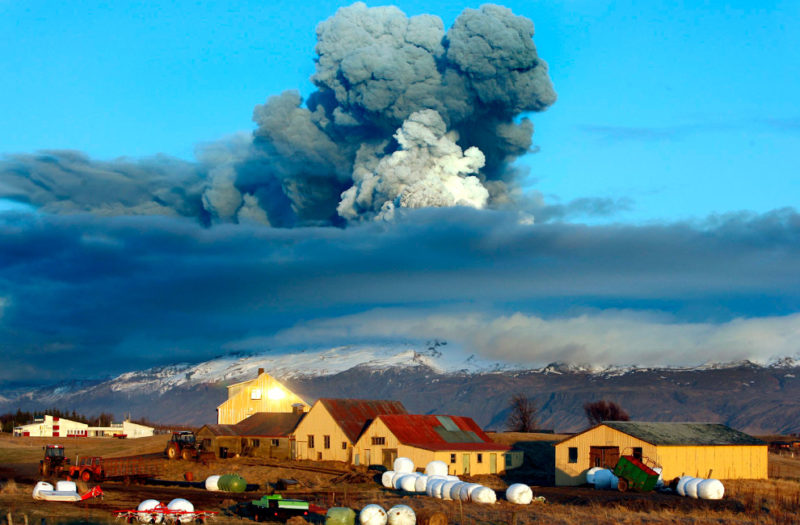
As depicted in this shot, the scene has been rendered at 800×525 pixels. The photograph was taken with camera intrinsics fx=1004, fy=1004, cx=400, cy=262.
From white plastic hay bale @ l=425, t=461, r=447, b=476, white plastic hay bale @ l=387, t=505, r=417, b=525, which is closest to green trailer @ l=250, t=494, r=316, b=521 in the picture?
white plastic hay bale @ l=387, t=505, r=417, b=525

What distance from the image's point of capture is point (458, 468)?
6378 cm

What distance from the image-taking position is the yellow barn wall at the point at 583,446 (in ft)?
194

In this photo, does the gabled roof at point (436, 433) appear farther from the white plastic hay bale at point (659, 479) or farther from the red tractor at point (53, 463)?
the red tractor at point (53, 463)

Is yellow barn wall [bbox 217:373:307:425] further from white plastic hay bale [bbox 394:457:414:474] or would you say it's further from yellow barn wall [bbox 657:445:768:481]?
yellow barn wall [bbox 657:445:768:481]

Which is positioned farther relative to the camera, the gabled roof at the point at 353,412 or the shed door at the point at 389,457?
the gabled roof at the point at 353,412

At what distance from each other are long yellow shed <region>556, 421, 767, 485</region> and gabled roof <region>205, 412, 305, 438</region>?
24207 mm

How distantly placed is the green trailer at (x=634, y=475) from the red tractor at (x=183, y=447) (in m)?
30.6

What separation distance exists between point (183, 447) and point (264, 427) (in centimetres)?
895

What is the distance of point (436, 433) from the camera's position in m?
69.7

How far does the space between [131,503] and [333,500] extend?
9.23m

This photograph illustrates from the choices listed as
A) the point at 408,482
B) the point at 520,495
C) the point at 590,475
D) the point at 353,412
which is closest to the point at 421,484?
the point at 408,482

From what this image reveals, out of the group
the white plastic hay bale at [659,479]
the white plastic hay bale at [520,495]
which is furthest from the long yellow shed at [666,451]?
Answer: the white plastic hay bale at [520,495]

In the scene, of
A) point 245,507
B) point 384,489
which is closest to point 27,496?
point 245,507

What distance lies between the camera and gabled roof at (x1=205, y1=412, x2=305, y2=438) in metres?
76.4
